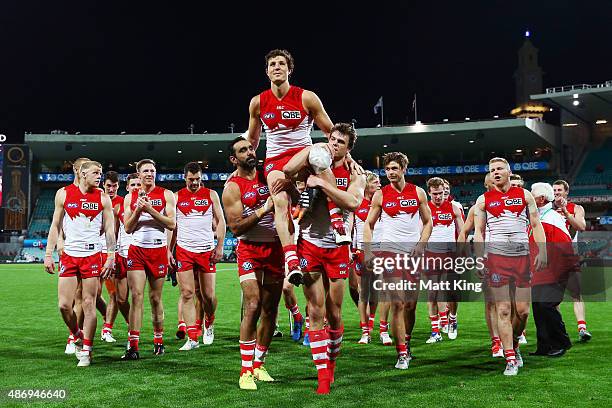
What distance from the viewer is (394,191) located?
769cm

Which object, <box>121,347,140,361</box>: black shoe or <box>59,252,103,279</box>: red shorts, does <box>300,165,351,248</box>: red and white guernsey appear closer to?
<box>59,252,103,279</box>: red shorts

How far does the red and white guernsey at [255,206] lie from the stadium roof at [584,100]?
4024 centimetres

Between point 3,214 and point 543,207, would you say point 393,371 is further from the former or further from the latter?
point 3,214

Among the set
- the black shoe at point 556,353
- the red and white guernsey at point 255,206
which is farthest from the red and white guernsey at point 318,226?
the black shoe at point 556,353

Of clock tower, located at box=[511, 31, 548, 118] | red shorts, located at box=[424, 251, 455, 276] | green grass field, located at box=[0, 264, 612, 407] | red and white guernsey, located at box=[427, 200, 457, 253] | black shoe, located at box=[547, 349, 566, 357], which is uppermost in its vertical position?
clock tower, located at box=[511, 31, 548, 118]

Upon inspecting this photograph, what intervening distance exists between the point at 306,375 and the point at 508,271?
2.67 metres

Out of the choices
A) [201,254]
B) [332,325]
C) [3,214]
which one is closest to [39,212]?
[3,214]

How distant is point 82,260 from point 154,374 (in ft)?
5.84

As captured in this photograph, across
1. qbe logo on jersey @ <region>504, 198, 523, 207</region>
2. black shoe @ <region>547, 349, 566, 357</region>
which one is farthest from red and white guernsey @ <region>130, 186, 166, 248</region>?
black shoe @ <region>547, 349, 566, 357</region>

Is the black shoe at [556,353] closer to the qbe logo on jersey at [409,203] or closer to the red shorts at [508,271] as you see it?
the red shorts at [508,271]

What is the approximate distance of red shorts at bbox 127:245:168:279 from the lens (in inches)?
302

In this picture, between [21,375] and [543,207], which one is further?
[543,207]

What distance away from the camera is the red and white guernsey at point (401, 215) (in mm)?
7637

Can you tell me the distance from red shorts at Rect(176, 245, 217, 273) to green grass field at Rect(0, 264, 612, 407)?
1.19m
